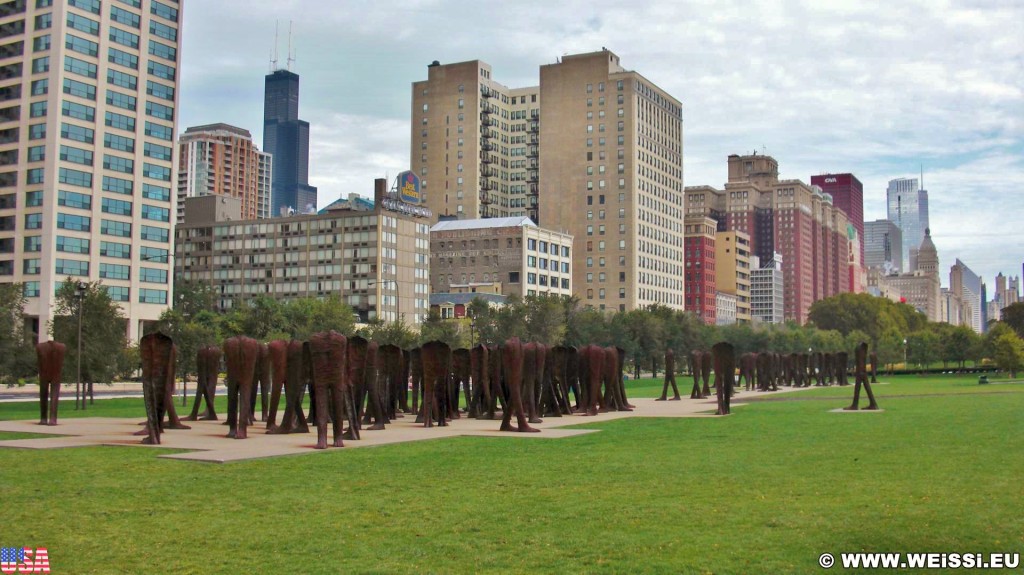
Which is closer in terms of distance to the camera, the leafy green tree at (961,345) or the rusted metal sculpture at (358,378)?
the rusted metal sculpture at (358,378)

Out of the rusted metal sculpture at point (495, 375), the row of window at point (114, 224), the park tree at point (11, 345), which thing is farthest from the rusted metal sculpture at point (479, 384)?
the row of window at point (114, 224)

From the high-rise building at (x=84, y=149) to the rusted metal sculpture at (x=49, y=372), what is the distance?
62542 millimetres

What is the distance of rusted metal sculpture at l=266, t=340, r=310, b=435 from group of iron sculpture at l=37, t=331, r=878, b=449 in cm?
4

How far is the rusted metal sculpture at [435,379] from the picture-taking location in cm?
3241

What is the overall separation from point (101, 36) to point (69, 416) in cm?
6967

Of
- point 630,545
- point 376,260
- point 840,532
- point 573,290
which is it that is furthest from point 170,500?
point 573,290

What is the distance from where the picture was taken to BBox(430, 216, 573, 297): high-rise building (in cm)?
15112

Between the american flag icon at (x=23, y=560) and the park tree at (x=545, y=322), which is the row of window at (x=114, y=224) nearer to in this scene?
the park tree at (x=545, y=322)

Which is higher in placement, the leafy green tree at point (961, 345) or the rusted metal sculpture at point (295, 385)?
the leafy green tree at point (961, 345)

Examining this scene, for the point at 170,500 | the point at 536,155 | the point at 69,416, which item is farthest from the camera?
the point at 536,155

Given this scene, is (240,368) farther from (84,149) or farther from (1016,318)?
(1016,318)

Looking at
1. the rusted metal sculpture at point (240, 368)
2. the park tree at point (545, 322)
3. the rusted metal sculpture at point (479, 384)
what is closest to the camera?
the rusted metal sculpture at point (240, 368)

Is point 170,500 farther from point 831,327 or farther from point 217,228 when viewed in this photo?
point 831,327

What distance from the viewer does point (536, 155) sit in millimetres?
197250
